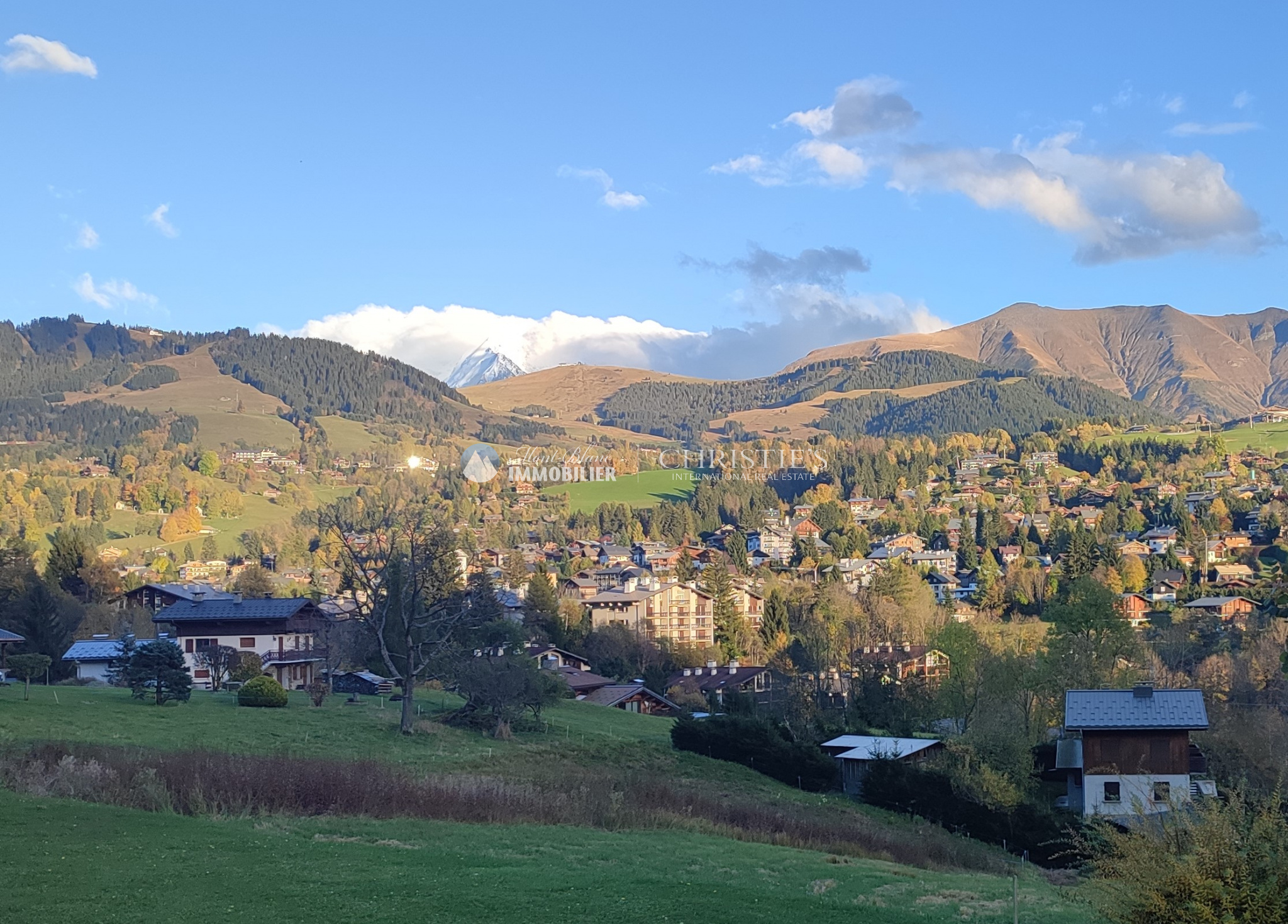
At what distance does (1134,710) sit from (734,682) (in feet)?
107

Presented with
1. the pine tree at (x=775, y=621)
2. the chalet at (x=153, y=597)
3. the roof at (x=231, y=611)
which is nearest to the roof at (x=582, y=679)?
the roof at (x=231, y=611)

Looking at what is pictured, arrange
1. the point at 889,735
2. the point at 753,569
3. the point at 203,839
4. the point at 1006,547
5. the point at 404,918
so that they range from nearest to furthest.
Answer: the point at 404,918 < the point at 203,839 < the point at 889,735 < the point at 753,569 < the point at 1006,547

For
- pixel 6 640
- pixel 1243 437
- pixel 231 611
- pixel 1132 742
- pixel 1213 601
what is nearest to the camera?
pixel 1132 742

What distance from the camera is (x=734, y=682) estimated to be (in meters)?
64.9

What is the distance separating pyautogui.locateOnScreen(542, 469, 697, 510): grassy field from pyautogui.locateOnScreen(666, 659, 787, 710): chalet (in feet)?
328

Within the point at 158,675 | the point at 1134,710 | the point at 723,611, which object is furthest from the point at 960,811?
the point at 723,611

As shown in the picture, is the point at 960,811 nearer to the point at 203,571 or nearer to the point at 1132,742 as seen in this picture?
the point at 1132,742

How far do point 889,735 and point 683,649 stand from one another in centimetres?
3351

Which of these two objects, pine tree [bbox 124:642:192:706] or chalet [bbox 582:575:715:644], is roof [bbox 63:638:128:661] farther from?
chalet [bbox 582:575:715:644]

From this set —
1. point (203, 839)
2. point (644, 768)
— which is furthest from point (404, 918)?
point (644, 768)

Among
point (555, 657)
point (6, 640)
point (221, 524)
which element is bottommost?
point (555, 657)

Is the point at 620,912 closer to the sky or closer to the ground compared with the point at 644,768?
closer to the sky

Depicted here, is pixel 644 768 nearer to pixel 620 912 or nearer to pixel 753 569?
pixel 620 912

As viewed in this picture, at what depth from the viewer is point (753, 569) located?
11919 centimetres
